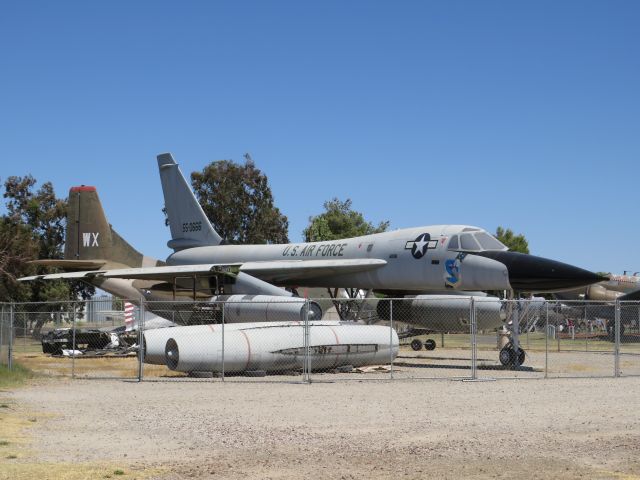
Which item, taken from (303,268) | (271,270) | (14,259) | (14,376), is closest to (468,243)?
(303,268)

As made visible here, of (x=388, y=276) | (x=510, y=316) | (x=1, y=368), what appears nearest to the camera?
(x=1, y=368)

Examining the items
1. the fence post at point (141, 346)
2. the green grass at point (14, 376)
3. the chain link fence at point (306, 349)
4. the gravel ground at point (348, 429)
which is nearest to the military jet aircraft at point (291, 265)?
the chain link fence at point (306, 349)

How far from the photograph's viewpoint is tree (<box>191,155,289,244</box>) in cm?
6456

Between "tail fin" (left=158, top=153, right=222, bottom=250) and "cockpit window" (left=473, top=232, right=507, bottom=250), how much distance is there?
12.3 meters

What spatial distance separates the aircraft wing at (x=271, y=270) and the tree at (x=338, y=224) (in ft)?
136

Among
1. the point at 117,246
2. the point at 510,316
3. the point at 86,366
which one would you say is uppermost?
the point at 117,246

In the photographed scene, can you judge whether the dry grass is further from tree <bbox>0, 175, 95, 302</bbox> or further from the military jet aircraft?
tree <bbox>0, 175, 95, 302</bbox>

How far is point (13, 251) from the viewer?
51688 mm

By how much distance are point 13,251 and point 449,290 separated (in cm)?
3640

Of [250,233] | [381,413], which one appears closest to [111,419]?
[381,413]

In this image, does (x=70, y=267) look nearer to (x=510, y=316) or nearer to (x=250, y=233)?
(x=510, y=316)

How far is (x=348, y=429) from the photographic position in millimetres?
10680

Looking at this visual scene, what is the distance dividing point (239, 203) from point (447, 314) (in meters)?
42.9

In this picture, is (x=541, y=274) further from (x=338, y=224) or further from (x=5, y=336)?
(x=338, y=224)
